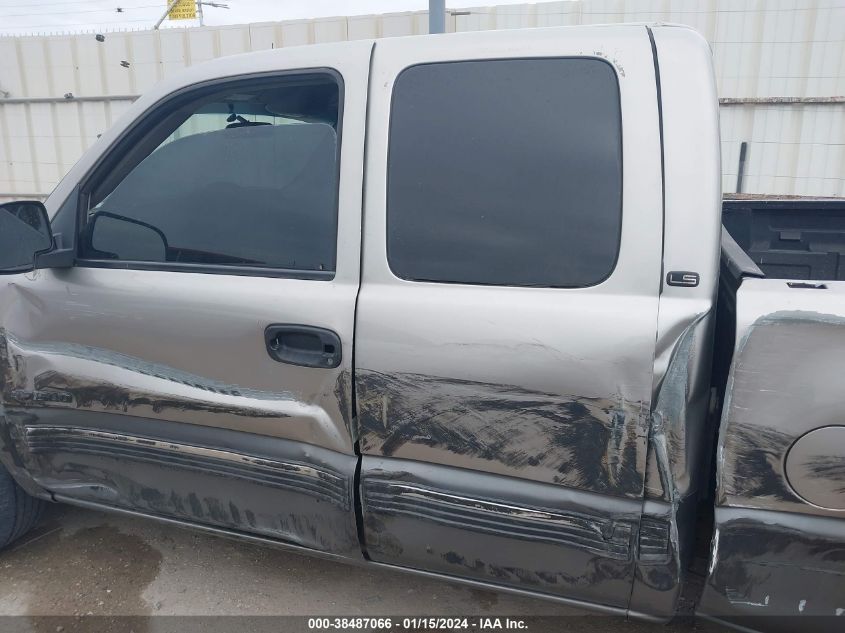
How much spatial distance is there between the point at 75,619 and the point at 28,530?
0.66 m

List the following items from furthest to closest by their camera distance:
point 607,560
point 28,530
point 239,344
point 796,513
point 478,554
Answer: point 28,530
point 239,344
point 478,554
point 607,560
point 796,513

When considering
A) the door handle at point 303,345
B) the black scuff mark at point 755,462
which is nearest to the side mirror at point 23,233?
the door handle at point 303,345

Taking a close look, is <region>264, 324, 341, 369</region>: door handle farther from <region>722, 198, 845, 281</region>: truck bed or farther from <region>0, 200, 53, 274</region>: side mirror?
<region>722, 198, 845, 281</region>: truck bed

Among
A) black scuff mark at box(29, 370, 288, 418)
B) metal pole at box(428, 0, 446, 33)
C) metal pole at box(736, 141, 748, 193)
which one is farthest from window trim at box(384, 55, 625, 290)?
metal pole at box(736, 141, 748, 193)

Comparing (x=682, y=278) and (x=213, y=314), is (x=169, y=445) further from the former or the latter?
(x=682, y=278)

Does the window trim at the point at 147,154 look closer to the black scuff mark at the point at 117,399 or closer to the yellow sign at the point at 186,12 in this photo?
the black scuff mark at the point at 117,399

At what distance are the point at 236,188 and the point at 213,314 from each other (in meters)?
0.43

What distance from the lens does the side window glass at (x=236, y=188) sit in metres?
1.85

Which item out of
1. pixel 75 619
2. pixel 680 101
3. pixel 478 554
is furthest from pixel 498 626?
pixel 680 101

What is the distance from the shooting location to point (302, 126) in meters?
1.93

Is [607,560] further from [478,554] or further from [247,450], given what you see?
[247,450]

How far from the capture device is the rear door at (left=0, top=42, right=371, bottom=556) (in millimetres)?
1800

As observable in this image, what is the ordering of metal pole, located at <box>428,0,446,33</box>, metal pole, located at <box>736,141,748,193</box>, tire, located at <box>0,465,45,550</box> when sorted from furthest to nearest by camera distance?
metal pole, located at <box>736,141,748,193</box> < metal pole, located at <box>428,0,446,33</box> < tire, located at <box>0,465,45,550</box>

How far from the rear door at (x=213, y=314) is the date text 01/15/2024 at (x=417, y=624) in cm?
48
